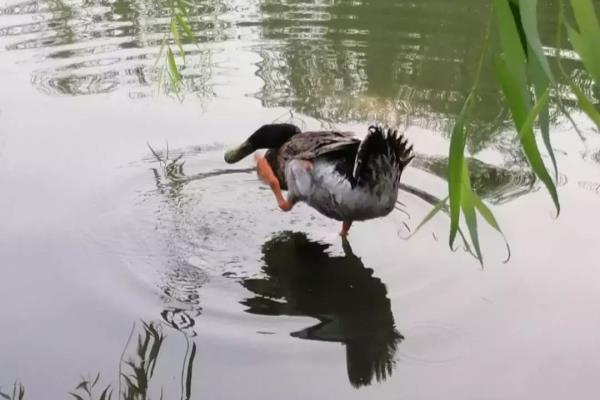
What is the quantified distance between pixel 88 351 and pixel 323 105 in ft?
7.76

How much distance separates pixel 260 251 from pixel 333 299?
16.9 inches

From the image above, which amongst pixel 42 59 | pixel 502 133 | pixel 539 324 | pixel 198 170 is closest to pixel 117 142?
pixel 198 170

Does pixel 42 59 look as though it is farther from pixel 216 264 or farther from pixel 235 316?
pixel 235 316

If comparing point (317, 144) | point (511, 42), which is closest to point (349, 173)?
point (317, 144)

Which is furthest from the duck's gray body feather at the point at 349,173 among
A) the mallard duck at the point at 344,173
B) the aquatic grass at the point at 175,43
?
the aquatic grass at the point at 175,43

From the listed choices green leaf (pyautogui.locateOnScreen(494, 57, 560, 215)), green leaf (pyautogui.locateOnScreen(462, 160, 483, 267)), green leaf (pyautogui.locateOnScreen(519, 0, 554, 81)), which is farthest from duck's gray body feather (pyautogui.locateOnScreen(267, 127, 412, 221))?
green leaf (pyautogui.locateOnScreen(519, 0, 554, 81))

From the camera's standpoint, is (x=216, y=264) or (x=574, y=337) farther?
(x=216, y=264)

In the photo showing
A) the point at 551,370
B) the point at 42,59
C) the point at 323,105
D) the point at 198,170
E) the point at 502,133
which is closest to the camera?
the point at 551,370

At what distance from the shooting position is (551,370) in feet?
8.16

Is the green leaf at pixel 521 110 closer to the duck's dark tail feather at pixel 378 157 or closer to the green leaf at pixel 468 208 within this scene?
the green leaf at pixel 468 208

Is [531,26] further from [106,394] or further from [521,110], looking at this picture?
[106,394]

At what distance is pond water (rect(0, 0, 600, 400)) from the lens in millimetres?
2490

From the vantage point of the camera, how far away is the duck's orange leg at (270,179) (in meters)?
3.37

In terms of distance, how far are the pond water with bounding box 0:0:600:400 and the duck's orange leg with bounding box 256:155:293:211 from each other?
10 cm
